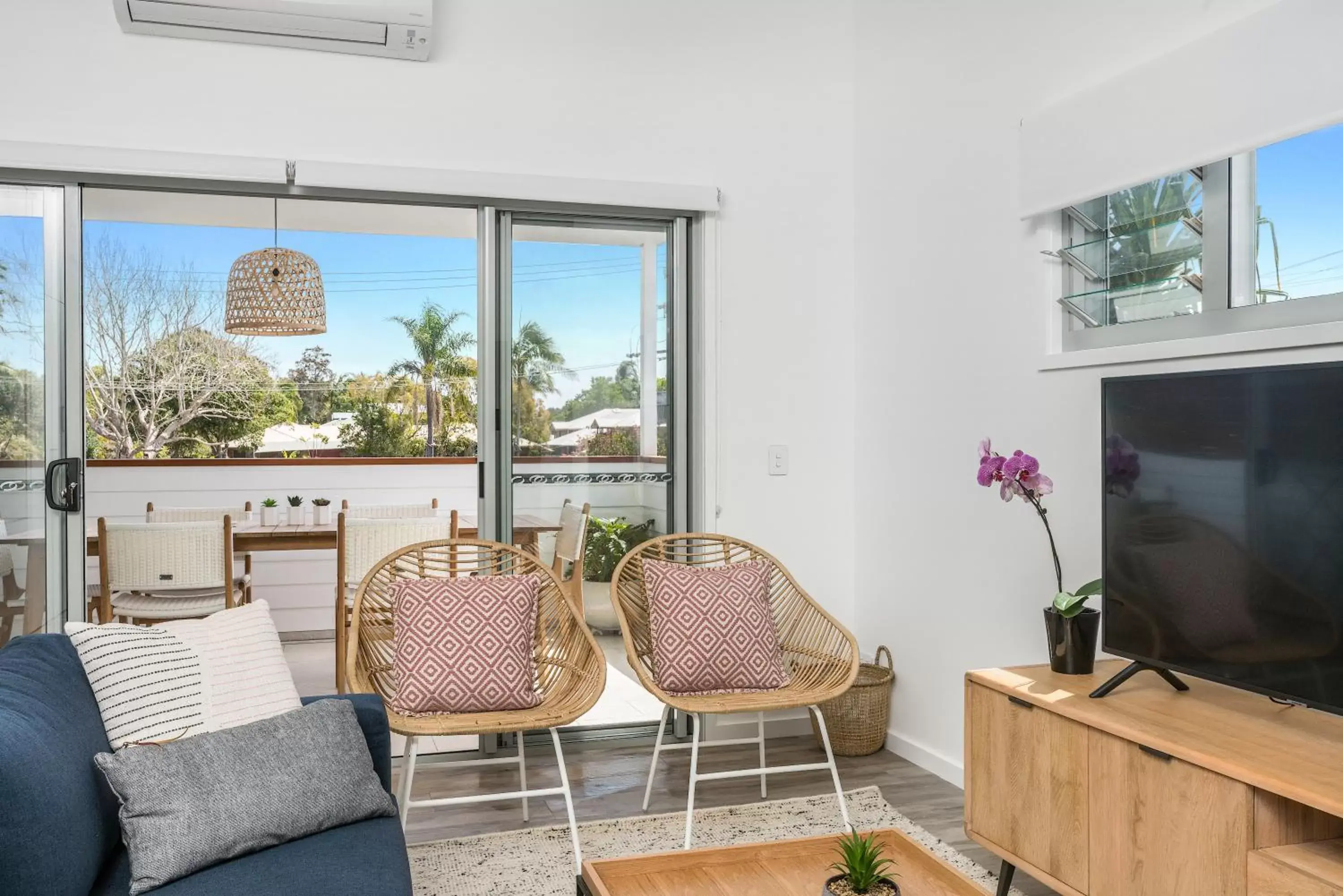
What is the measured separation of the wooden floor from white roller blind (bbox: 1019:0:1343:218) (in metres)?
1.85

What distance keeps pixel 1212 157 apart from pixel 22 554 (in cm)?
356

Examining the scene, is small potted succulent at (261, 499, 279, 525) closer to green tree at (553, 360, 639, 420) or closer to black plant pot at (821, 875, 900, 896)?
green tree at (553, 360, 639, 420)

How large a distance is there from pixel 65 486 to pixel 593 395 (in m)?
1.78

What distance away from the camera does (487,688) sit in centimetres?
291

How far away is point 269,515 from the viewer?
5.38m

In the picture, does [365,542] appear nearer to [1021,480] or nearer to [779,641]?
[779,641]

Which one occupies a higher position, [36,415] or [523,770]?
[36,415]

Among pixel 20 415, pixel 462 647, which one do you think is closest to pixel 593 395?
pixel 462 647

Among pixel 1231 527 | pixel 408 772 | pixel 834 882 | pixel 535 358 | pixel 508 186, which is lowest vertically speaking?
pixel 408 772

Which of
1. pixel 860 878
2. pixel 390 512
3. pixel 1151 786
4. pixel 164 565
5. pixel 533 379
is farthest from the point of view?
pixel 390 512

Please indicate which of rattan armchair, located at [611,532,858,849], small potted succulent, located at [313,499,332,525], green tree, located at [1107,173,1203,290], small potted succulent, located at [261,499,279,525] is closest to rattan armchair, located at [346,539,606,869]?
rattan armchair, located at [611,532,858,849]

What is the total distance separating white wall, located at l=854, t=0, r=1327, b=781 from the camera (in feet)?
9.55

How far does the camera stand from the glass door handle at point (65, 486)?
10.8 ft

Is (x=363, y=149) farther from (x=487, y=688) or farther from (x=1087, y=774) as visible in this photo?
(x=1087, y=774)
